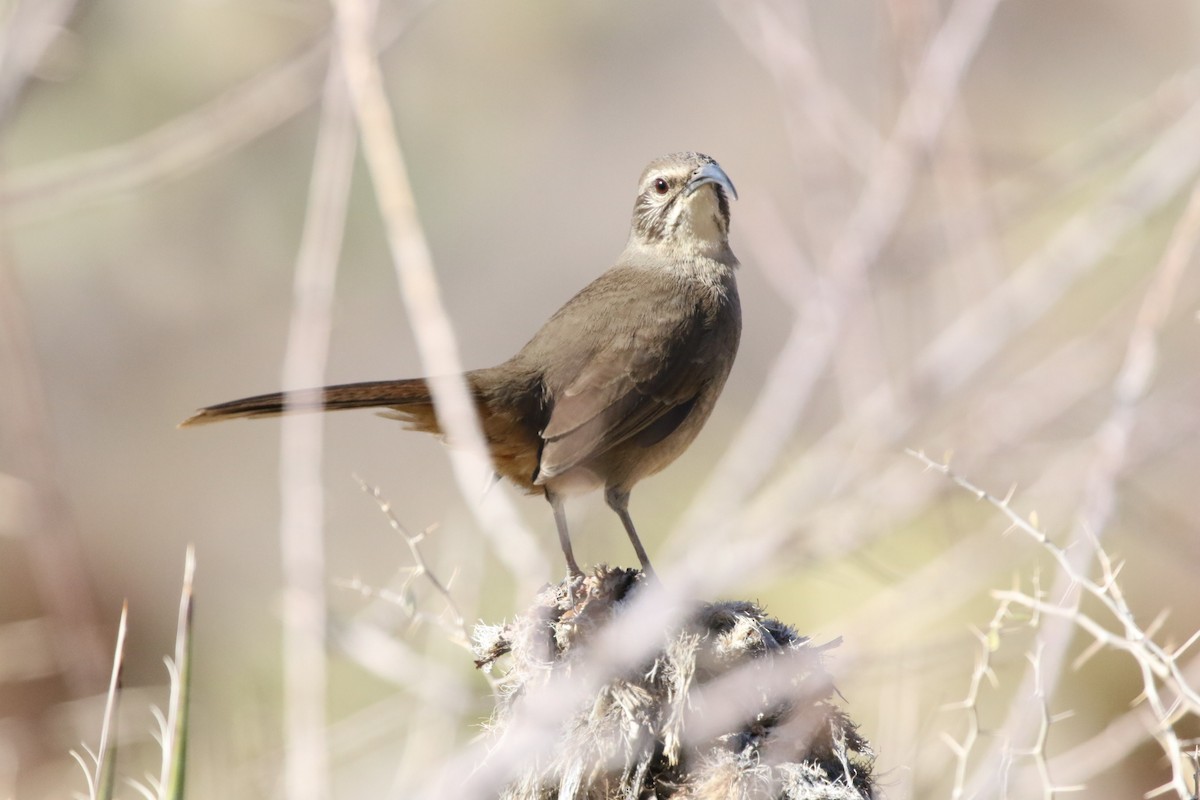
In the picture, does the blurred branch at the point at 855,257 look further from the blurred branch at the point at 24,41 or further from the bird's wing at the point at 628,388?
the blurred branch at the point at 24,41

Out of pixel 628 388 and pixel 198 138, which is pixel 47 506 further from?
pixel 628 388

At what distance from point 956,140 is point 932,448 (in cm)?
130

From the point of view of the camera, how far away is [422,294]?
3.35 m

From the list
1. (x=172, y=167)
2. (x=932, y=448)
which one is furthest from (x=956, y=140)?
(x=172, y=167)

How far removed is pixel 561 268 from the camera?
9.04 m

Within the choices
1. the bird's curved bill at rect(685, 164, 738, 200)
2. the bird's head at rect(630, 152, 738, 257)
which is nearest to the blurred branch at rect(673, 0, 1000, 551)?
the bird's curved bill at rect(685, 164, 738, 200)

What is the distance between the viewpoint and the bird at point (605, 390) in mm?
3635

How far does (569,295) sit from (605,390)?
5.08 m

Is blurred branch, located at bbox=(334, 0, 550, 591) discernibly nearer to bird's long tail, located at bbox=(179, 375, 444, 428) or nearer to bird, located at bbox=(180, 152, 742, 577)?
bird's long tail, located at bbox=(179, 375, 444, 428)

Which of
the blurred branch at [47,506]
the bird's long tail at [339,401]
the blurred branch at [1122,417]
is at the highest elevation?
the blurred branch at [47,506]

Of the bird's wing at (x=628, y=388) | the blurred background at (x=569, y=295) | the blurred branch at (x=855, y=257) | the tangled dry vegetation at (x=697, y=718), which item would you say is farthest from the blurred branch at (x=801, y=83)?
the tangled dry vegetation at (x=697, y=718)

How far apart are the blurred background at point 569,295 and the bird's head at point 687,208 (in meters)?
0.29

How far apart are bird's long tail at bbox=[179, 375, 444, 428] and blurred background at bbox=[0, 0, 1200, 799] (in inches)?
34.9

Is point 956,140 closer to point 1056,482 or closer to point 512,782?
point 1056,482
